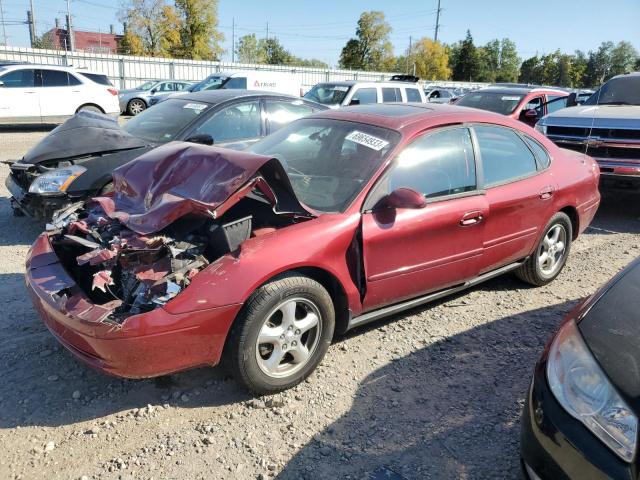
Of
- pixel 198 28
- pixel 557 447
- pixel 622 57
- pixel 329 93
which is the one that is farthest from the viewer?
pixel 622 57

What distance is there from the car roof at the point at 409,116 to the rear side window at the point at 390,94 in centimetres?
772

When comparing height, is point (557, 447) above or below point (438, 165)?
below

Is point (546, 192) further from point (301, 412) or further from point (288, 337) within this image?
point (301, 412)

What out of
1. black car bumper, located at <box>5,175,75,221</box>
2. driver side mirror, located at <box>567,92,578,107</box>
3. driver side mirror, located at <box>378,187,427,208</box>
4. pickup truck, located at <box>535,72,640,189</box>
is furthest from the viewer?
driver side mirror, located at <box>567,92,578,107</box>

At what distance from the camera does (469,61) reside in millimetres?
74438

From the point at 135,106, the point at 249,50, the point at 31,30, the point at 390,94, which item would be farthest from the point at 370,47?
the point at 390,94

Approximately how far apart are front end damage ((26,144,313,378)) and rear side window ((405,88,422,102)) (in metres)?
9.63

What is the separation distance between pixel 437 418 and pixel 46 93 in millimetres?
14948

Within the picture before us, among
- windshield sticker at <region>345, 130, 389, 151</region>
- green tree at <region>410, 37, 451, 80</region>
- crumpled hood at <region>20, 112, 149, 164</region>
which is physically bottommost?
crumpled hood at <region>20, 112, 149, 164</region>

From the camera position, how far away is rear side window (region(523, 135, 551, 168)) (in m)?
4.36

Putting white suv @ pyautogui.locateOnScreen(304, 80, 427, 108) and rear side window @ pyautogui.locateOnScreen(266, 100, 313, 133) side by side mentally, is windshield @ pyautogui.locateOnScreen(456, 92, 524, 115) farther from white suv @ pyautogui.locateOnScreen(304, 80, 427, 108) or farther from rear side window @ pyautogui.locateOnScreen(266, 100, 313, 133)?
rear side window @ pyautogui.locateOnScreen(266, 100, 313, 133)

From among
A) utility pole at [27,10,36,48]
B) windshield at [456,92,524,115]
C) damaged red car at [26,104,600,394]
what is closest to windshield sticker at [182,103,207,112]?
damaged red car at [26,104,600,394]

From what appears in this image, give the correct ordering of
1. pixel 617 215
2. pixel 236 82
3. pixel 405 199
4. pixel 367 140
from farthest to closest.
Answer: pixel 236 82 → pixel 617 215 → pixel 367 140 → pixel 405 199

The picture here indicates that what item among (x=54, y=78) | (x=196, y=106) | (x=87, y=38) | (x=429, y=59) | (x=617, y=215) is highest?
(x=87, y=38)
